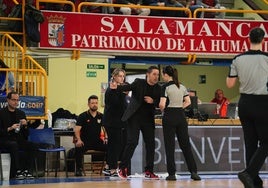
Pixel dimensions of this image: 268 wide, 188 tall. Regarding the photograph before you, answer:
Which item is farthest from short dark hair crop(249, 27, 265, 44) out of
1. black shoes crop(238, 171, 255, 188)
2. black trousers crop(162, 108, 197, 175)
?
black trousers crop(162, 108, 197, 175)

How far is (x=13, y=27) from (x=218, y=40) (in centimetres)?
515

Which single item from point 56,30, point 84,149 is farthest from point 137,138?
point 56,30

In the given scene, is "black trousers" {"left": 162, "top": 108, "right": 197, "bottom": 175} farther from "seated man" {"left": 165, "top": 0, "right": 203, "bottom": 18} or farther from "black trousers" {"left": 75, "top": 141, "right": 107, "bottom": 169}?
"seated man" {"left": 165, "top": 0, "right": 203, "bottom": 18}

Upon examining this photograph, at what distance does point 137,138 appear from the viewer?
10.9 meters

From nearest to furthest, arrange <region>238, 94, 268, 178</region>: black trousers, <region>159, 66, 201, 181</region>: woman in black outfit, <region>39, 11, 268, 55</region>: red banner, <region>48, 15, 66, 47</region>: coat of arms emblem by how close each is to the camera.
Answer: <region>238, 94, 268, 178</region>: black trousers → <region>159, 66, 201, 181</region>: woman in black outfit → <region>48, 15, 66, 47</region>: coat of arms emblem → <region>39, 11, 268, 55</region>: red banner

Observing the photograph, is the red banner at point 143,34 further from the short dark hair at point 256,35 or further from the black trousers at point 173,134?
the short dark hair at point 256,35

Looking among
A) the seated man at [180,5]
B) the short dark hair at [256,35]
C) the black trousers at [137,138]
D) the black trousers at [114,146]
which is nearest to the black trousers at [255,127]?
the short dark hair at [256,35]

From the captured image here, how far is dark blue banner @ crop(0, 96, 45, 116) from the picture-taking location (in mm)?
12523

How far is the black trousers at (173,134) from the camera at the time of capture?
10578mm

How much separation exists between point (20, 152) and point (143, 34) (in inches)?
195

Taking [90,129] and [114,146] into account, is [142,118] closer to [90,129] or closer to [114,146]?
→ [114,146]

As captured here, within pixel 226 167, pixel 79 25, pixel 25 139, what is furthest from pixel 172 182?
pixel 79 25

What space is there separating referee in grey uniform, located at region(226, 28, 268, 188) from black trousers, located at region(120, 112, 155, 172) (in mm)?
3547

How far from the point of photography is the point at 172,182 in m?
10.0
